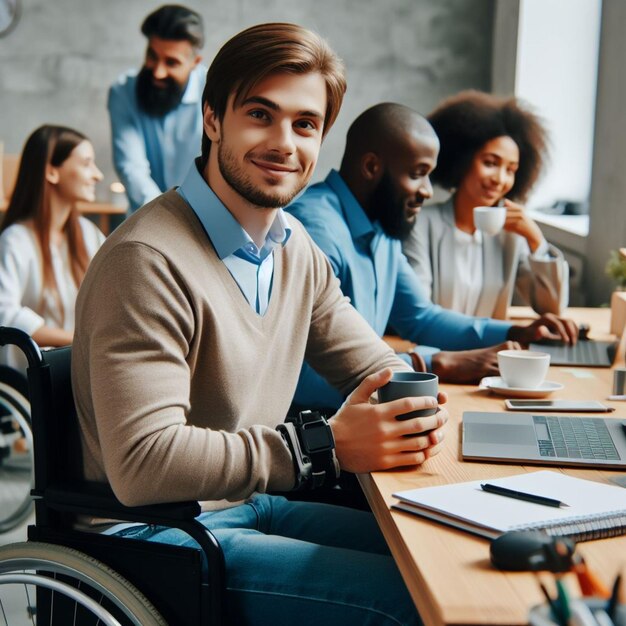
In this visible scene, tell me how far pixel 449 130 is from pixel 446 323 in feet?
2.88

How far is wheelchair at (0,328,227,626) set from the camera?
114 cm

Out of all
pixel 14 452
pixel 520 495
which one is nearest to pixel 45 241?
pixel 14 452

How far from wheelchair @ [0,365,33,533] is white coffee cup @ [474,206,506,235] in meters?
1.38

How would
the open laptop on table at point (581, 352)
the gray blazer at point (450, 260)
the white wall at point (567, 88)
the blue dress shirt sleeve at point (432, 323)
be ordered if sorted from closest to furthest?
the open laptop on table at point (581, 352) < the blue dress shirt sleeve at point (432, 323) < the gray blazer at point (450, 260) < the white wall at point (567, 88)

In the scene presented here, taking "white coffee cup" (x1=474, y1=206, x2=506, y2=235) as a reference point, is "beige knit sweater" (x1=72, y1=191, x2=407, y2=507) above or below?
below

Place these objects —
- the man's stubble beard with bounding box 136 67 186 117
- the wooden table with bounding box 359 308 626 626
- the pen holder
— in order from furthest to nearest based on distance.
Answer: the man's stubble beard with bounding box 136 67 186 117
the wooden table with bounding box 359 308 626 626
the pen holder

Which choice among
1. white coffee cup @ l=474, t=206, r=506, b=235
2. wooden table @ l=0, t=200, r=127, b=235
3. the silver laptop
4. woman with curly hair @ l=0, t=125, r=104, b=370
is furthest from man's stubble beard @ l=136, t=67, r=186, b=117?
the silver laptop

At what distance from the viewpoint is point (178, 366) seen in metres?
1.16

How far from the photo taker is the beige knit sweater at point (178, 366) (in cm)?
111

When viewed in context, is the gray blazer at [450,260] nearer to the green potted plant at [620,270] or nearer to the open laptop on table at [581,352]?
the green potted plant at [620,270]

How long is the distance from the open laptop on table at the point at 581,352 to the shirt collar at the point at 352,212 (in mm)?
464

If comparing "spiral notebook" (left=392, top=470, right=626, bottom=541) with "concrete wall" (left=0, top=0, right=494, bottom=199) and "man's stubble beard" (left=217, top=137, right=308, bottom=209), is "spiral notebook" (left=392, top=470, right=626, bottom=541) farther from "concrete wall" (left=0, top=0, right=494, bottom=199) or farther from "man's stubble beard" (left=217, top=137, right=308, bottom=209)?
"concrete wall" (left=0, top=0, right=494, bottom=199)

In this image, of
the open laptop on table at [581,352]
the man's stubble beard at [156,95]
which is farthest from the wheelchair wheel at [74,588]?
the man's stubble beard at [156,95]

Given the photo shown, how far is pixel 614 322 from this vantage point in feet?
7.75
